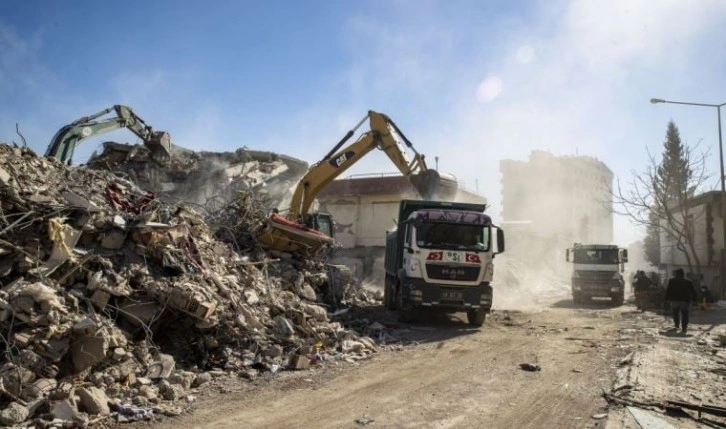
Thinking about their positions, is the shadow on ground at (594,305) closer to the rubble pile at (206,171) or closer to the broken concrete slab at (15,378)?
the rubble pile at (206,171)

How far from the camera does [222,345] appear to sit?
25.6ft

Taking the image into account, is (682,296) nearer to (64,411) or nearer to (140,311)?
(140,311)

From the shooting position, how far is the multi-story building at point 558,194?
63719mm

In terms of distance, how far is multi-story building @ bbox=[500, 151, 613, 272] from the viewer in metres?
63.7

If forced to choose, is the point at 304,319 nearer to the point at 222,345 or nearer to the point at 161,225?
the point at 222,345

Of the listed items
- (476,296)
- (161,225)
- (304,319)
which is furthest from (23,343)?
(476,296)

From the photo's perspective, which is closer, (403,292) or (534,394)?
(534,394)

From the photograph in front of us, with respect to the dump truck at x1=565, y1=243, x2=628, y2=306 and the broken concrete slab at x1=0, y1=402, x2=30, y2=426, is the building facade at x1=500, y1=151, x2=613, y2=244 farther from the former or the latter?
the broken concrete slab at x1=0, y1=402, x2=30, y2=426

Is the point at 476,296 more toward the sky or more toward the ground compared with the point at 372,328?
more toward the sky

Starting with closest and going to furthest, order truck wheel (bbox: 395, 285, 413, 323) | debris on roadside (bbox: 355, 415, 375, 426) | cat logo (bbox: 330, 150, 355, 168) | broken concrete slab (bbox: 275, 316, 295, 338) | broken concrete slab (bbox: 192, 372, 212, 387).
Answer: debris on roadside (bbox: 355, 415, 375, 426) < broken concrete slab (bbox: 192, 372, 212, 387) < broken concrete slab (bbox: 275, 316, 295, 338) < truck wheel (bbox: 395, 285, 413, 323) < cat logo (bbox: 330, 150, 355, 168)

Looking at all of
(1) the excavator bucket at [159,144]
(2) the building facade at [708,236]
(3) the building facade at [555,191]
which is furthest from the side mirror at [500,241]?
(3) the building facade at [555,191]

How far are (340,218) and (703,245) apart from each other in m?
19.7

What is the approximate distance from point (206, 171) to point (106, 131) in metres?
7.22

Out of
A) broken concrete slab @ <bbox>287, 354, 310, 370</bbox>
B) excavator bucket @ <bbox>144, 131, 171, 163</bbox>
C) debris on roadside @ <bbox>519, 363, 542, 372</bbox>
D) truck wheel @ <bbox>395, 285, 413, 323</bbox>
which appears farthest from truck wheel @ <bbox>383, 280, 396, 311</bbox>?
excavator bucket @ <bbox>144, 131, 171, 163</bbox>
